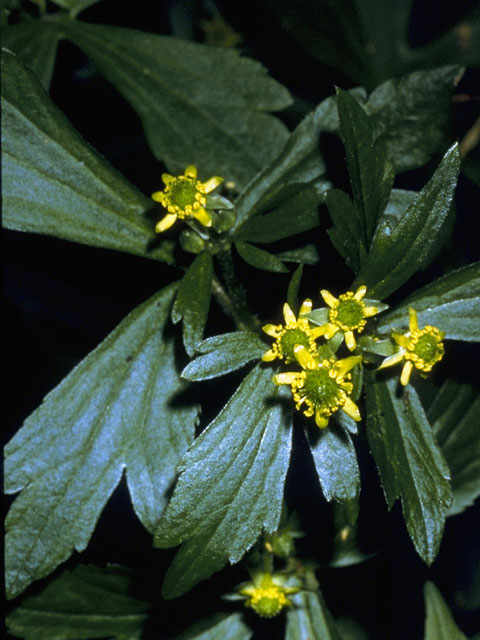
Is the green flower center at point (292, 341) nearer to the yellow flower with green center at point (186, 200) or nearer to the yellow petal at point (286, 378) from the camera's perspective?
the yellow petal at point (286, 378)

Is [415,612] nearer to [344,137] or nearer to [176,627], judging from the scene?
[176,627]

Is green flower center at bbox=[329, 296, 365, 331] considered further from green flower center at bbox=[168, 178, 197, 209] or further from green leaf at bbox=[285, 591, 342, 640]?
green leaf at bbox=[285, 591, 342, 640]

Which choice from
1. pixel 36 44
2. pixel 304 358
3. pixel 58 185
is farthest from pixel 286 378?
pixel 36 44

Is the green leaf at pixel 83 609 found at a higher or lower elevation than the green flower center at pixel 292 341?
lower

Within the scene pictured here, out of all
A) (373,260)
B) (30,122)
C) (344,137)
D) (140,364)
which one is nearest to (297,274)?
(373,260)

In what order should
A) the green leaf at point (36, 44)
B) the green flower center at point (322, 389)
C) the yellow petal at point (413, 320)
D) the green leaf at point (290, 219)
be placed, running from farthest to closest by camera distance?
the green leaf at point (36, 44) → the green leaf at point (290, 219) → the yellow petal at point (413, 320) → the green flower center at point (322, 389)

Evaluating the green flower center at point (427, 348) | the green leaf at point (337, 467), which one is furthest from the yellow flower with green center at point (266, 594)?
the green flower center at point (427, 348)
